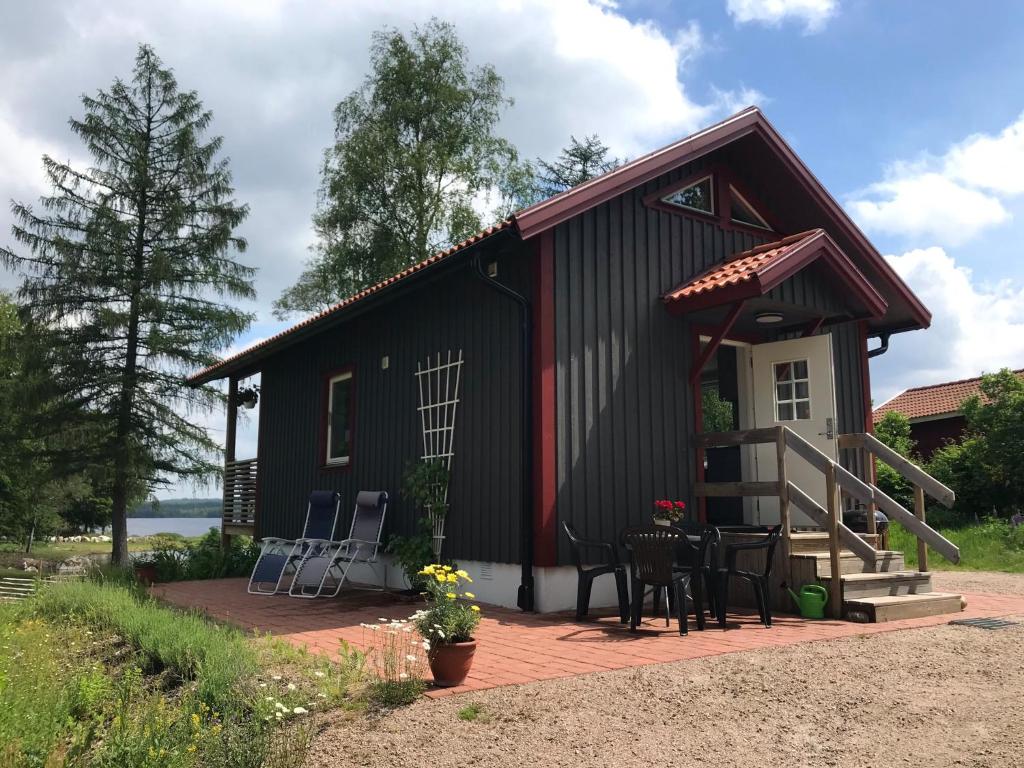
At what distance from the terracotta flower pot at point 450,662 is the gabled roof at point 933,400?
66.2 feet

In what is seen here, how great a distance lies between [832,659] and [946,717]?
3.46ft

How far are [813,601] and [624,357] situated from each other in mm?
2668

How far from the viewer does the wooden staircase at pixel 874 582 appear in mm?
6543

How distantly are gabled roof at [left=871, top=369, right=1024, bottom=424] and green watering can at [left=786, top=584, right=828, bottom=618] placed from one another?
16800 millimetres

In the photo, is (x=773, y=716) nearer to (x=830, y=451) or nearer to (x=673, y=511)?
(x=673, y=511)

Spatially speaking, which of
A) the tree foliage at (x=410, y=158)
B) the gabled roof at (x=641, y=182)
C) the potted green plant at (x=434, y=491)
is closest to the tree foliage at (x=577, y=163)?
the tree foliage at (x=410, y=158)


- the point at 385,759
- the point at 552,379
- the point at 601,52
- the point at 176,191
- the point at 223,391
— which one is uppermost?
the point at 176,191

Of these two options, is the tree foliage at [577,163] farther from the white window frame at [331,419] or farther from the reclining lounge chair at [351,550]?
the reclining lounge chair at [351,550]

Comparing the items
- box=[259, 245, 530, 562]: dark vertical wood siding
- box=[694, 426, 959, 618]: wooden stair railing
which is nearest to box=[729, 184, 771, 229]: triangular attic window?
box=[694, 426, 959, 618]: wooden stair railing

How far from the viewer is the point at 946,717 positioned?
391 centimetres

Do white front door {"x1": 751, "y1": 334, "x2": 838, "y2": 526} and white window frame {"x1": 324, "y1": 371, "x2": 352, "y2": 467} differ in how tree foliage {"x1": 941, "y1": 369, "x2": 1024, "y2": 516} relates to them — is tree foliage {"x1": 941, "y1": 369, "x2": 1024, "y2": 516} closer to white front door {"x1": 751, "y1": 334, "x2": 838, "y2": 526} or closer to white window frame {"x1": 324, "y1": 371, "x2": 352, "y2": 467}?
white front door {"x1": 751, "y1": 334, "x2": 838, "y2": 526}

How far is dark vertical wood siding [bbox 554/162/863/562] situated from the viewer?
7.39 metres

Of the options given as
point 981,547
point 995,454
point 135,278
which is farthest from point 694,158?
point 135,278

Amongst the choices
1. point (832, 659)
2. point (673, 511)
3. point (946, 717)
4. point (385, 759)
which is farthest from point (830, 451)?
point (385, 759)
